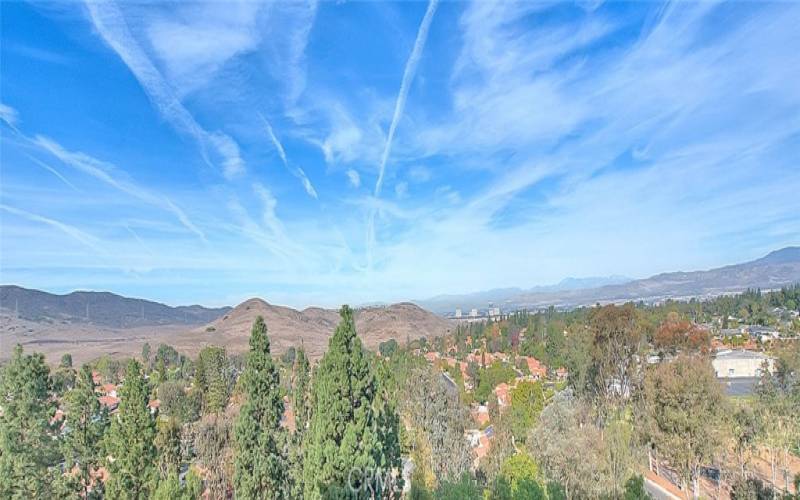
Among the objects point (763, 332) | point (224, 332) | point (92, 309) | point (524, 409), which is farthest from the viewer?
point (92, 309)

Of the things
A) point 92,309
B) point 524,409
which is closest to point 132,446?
point 524,409

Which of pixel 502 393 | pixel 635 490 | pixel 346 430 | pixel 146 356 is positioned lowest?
pixel 502 393

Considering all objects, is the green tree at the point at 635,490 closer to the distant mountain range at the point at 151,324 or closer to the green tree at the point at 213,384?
the green tree at the point at 213,384

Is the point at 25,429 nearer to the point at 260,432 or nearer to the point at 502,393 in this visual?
the point at 260,432

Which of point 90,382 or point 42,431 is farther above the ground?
point 90,382

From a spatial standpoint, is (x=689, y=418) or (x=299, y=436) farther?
(x=299, y=436)

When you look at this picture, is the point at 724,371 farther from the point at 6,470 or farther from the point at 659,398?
the point at 6,470

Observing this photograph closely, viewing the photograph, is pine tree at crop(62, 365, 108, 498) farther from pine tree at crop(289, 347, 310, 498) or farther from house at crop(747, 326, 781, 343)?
house at crop(747, 326, 781, 343)

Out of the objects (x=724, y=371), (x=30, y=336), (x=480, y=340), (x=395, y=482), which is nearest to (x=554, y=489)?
(x=395, y=482)
